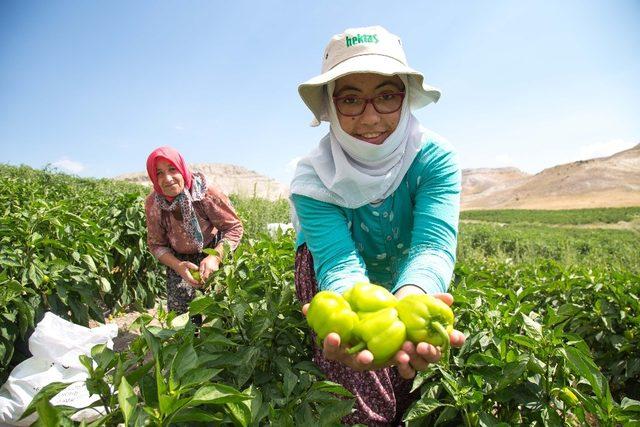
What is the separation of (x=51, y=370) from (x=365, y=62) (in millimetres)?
2531

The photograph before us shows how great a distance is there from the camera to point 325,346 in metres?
1.36

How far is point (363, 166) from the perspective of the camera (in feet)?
6.18

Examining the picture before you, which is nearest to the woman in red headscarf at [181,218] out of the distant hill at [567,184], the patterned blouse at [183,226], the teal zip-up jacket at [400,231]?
the patterned blouse at [183,226]

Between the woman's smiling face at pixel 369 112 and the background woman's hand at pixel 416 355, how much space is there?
34.5 inches

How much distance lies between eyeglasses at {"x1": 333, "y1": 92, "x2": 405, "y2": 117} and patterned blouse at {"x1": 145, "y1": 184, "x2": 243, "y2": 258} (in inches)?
70.0

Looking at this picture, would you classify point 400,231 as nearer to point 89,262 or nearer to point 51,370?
point 51,370

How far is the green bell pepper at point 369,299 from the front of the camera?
1.43 m

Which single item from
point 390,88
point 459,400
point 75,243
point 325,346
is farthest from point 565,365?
point 75,243

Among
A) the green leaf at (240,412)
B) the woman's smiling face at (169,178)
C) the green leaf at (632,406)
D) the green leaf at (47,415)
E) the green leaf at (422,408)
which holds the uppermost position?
the woman's smiling face at (169,178)

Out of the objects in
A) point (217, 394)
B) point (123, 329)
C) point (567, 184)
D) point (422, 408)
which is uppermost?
point (567, 184)

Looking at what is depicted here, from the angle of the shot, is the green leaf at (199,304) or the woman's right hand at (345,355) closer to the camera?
the woman's right hand at (345,355)

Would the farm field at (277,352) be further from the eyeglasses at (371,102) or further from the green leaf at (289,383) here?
the eyeglasses at (371,102)

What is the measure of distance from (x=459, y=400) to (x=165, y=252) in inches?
98.1

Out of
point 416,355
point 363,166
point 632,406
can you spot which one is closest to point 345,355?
point 416,355
